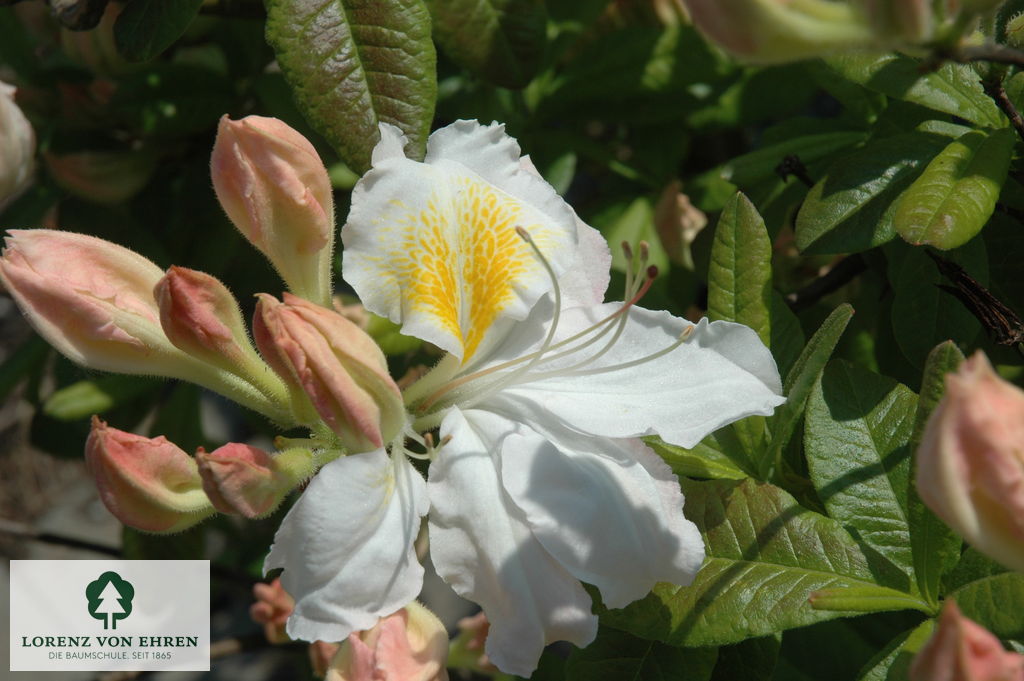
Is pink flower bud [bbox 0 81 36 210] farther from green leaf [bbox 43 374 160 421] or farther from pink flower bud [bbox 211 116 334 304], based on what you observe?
pink flower bud [bbox 211 116 334 304]

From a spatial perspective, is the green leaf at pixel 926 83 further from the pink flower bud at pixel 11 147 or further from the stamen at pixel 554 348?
the pink flower bud at pixel 11 147

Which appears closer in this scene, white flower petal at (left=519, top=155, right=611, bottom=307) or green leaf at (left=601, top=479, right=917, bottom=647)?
green leaf at (left=601, top=479, right=917, bottom=647)

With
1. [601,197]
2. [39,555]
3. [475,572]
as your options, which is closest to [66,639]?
→ [475,572]

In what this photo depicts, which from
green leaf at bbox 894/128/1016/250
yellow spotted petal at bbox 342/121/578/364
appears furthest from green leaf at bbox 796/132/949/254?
yellow spotted petal at bbox 342/121/578/364

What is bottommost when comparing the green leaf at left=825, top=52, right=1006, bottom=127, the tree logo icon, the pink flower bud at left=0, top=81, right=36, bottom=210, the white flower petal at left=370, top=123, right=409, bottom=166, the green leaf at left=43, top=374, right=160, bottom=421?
the tree logo icon

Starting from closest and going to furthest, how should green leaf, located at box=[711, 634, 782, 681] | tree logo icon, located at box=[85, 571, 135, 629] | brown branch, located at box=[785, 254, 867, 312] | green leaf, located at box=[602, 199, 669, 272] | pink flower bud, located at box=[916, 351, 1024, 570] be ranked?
pink flower bud, located at box=[916, 351, 1024, 570]
green leaf, located at box=[711, 634, 782, 681]
tree logo icon, located at box=[85, 571, 135, 629]
brown branch, located at box=[785, 254, 867, 312]
green leaf, located at box=[602, 199, 669, 272]

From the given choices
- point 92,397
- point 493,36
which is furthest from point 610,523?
point 92,397
